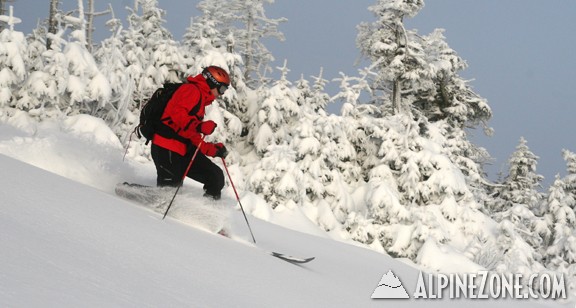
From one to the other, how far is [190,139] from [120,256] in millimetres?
2910

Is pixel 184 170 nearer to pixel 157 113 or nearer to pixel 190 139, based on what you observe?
pixel 190 139

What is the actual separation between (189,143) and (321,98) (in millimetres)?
19638

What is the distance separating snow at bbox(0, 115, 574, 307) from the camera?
6.18 ft

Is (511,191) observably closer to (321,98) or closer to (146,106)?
(321,98)

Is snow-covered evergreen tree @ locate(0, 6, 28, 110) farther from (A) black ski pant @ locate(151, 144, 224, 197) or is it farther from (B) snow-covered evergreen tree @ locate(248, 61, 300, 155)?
(A) black ski pant @ locate(151, 144, 224, 197)

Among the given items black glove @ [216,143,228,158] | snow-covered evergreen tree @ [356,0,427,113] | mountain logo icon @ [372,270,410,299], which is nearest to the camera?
mountain logo icon @ [372,270,410,299]

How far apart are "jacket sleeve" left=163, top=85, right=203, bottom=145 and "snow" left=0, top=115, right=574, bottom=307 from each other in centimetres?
66

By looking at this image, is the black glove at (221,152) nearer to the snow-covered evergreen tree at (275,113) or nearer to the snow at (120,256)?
the snow at (120,256)

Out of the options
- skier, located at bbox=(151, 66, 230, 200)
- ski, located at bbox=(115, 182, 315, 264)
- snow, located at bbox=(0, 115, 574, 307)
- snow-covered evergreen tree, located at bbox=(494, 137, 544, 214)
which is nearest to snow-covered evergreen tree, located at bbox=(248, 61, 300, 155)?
snow, located at bbox=(0, 115, 574, 307)

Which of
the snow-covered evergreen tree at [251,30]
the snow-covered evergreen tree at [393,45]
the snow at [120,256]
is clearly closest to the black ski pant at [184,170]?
the snow at [120,256]

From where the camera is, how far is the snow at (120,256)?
1.88 m

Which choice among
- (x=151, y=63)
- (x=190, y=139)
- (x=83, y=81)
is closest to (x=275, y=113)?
(x=151, y=63)

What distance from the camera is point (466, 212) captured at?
17734 mm

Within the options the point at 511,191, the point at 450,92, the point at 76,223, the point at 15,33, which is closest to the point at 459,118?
the point at 450,92
